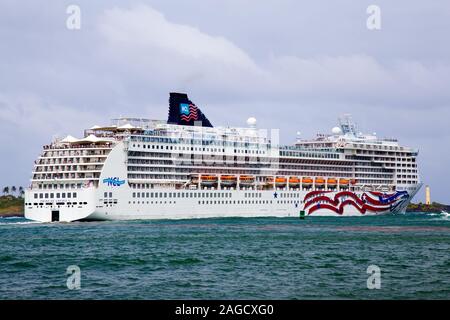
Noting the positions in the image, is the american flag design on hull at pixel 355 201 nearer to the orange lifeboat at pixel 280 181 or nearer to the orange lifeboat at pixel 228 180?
the orange lifeboat at pixel 280 181

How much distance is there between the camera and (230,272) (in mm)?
34031

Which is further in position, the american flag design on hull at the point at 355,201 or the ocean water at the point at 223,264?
the american flag design on hull at the point at 355,201

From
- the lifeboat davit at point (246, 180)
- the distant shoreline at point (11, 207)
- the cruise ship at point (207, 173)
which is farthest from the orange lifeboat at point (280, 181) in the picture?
the distant shoreline at point (11, 207)

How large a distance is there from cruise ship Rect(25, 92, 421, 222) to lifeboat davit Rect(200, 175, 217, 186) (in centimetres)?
12

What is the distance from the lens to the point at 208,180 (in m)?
90.5

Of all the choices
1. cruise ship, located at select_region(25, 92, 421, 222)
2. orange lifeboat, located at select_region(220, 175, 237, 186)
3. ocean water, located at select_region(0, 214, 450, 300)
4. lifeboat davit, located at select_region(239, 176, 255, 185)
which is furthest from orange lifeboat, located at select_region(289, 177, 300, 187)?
ocean water, located at select_region(0, 214, 450, 300)

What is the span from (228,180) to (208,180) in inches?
124

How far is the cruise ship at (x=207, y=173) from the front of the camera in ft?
255

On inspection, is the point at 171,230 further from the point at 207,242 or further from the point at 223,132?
the point at 223,132

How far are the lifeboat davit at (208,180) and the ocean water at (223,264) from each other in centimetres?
3100

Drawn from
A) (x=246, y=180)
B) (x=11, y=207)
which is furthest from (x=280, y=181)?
(x=11, y=207)

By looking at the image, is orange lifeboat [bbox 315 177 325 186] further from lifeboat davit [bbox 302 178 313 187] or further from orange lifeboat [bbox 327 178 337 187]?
lifeboat davit [bbox 302 178 313 187]

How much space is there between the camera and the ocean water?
28703 millimetres

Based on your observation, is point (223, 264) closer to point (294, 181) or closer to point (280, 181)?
point (280, 181)
